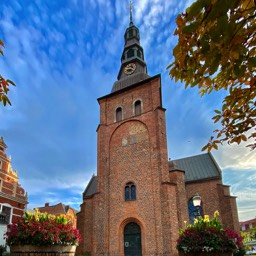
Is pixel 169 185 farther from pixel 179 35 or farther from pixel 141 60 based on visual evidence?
pixel 179 35

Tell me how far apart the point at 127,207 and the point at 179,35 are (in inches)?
769

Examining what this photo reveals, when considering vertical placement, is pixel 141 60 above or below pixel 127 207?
above

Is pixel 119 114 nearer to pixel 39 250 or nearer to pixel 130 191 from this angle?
pixel 130 191

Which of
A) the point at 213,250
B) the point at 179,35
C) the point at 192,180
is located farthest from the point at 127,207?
the point at 179,35

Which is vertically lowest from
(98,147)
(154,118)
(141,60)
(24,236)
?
(24,236)

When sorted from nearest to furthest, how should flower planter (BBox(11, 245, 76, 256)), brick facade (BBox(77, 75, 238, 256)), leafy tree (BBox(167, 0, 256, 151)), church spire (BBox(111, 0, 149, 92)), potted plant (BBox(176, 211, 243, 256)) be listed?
1. leafy tree (BBox(167, 0, 256, 151))
2. flower planter (BBox(11, 245, 76, 256))
3. potted plant (BBox(176, 211, 243, 256))
4. brick facade (BBox(77, 75, 238, 256))
5. church spire (BBox(111, 0, 149, 92))

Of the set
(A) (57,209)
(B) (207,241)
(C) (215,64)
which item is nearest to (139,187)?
(B) (207,241)

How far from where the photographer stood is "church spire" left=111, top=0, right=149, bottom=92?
26.3 metres

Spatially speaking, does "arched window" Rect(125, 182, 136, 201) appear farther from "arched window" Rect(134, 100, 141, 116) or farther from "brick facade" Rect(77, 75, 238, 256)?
"arched window" Rect(134, 100, 141, 116)

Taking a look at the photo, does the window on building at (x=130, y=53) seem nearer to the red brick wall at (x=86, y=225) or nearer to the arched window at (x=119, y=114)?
the arched window at (x=119, y=114)

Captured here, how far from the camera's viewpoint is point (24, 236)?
24.3 ft

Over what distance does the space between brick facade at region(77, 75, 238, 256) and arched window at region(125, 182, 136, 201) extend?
0.28 m

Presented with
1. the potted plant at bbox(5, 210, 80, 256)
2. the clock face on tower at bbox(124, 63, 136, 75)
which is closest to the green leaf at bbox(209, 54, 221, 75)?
the potted plant at bbox(5, 210, 80, 256)

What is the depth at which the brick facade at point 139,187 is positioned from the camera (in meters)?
19.0
